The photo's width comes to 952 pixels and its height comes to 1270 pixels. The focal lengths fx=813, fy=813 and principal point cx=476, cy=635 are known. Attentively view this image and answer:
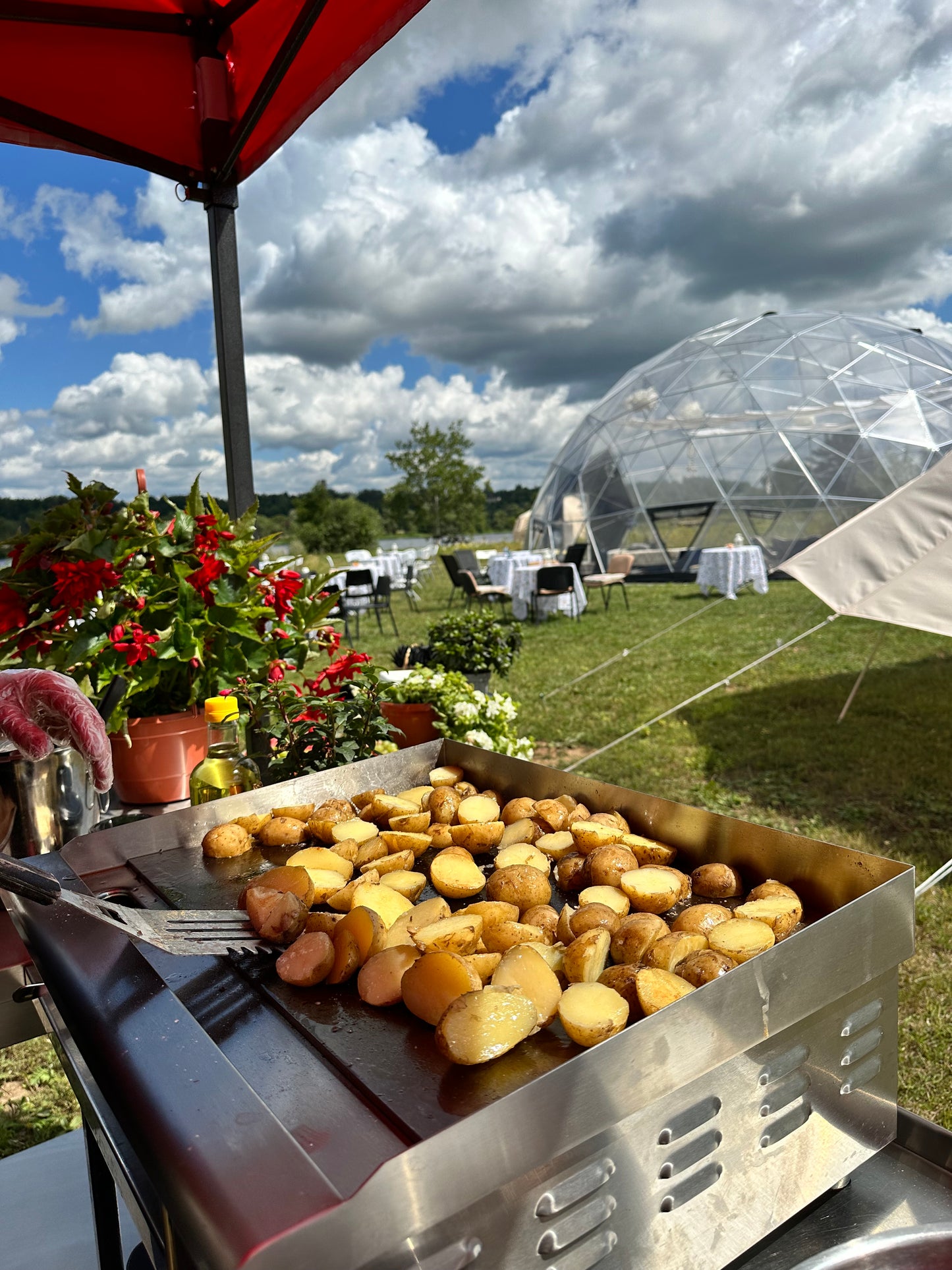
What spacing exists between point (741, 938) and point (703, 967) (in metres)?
0.06

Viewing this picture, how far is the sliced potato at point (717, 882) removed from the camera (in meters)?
0.98

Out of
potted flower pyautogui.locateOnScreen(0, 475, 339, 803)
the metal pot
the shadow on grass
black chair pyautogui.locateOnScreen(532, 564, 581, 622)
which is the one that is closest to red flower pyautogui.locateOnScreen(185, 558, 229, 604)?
potted flower pyautogui.locateOnScreen(0, 475, 339, 803)

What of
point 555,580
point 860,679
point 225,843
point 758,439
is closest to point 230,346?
point 225,843

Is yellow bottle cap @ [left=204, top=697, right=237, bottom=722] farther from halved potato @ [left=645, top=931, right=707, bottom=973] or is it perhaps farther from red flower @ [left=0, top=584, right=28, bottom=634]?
halved potato @ [left=645, top=931, right=707, bottom=973]

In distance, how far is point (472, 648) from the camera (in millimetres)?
3094

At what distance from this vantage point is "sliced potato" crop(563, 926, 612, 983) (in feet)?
2.64

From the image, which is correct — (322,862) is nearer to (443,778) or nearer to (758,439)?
(443,778)

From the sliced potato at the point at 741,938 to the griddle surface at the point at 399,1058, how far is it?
18 centimetres

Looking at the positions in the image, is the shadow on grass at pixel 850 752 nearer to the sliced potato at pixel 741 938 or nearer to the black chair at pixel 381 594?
the sliced potato at pixel 741 938

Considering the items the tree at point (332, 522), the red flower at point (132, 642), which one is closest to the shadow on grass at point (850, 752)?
the red flower at point (132, 642)

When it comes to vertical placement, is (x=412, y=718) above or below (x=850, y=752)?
above

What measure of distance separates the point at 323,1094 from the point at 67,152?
9.67 ft

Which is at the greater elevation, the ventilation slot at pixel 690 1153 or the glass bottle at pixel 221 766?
the glass bottle at pixel 221 766

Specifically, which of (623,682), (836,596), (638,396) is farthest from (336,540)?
(836,596)
